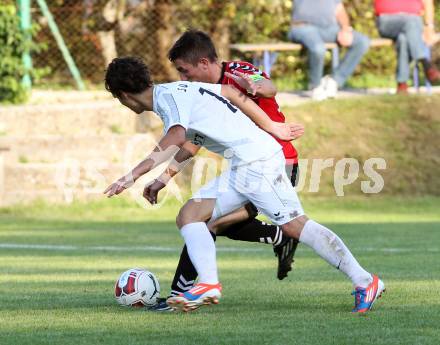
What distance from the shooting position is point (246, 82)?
761cm

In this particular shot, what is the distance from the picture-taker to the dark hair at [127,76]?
7.27 m

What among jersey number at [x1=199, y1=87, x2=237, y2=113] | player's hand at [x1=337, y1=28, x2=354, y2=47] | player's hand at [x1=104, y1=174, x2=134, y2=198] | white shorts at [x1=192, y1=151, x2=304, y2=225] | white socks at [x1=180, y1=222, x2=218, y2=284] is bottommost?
player's hand at [x1=337, y1=28, x2=354, y2=47]

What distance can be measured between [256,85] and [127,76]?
2.79 ft

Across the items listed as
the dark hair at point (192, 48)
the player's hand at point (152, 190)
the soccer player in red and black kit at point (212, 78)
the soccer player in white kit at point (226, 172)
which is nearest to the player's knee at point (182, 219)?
the soccer player in white kit at point (226, 172)

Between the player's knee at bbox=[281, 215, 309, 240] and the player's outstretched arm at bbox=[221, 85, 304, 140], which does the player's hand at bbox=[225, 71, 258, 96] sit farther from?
the player's knee at bbox=[281, 215, 309, 240]

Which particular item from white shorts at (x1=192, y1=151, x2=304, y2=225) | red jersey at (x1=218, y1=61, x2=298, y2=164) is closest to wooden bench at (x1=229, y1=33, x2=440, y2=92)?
red jersey at (x1=218, y1=61, x2=298, y2=164)

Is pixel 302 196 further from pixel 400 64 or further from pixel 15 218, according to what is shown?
pixel 15 218

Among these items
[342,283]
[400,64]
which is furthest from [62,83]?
[342,283]

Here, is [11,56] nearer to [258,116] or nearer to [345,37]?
[345,37]

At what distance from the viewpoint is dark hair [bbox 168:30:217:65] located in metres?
7.66

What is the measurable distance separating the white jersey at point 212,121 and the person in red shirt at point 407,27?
11.9 m

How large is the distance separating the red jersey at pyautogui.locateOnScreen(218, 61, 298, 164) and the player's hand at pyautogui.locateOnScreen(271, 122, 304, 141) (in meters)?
0.27

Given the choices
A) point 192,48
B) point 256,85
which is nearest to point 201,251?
point 256,85

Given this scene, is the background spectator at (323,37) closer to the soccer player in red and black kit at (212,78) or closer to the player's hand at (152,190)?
the soccer player in red and black kit at (212,78)
